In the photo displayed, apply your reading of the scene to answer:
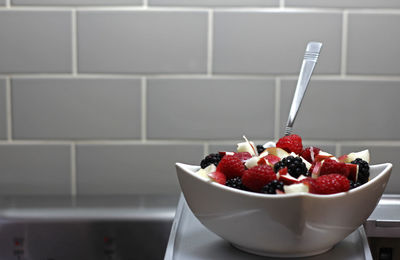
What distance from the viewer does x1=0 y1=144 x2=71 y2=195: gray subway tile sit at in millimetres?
999

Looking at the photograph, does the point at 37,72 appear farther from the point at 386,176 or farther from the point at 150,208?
the point at 386,176

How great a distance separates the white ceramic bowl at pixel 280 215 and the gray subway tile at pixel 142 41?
415mm

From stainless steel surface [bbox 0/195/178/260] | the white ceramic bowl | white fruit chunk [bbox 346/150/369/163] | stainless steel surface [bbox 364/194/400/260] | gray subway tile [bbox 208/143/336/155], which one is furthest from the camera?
gray subway tile [bbox 208/143/336/155]

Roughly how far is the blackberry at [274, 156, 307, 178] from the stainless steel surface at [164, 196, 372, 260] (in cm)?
9

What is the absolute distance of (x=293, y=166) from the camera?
591 millimetres

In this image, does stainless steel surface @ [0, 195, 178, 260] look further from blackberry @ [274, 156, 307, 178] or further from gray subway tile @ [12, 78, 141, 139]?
blackberry @ [274, 156, 307, 178]

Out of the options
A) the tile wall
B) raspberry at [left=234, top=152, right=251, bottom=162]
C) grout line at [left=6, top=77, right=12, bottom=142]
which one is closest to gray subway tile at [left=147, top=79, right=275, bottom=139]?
the tile wall

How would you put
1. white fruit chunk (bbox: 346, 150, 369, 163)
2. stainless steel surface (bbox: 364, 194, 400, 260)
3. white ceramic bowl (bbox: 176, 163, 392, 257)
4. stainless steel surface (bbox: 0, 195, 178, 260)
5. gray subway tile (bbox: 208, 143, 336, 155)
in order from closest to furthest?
white ceramic bowl (bbox: 176, 163, 392, 257) → white fruit chunk (bbox: 346, 150, 369, 163) → stainless steel surface (bbox: 364, 194, 400, 260) → stainless steel surface (bbox: 0, 195, 178, 260) → gray subway tile (bbox: 208, 143, 336, 155)

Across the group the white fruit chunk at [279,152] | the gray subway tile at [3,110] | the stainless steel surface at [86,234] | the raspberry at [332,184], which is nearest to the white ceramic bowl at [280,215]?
the raspberry at [332,184]

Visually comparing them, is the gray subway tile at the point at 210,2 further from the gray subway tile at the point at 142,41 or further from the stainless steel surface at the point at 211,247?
the stainless steel surface at the point at 211,247

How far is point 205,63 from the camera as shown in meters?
0.98

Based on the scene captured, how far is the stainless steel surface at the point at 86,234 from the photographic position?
34.9 inches

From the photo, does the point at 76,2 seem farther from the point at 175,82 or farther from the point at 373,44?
the point at 373,44

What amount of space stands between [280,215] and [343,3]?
1.81ft
